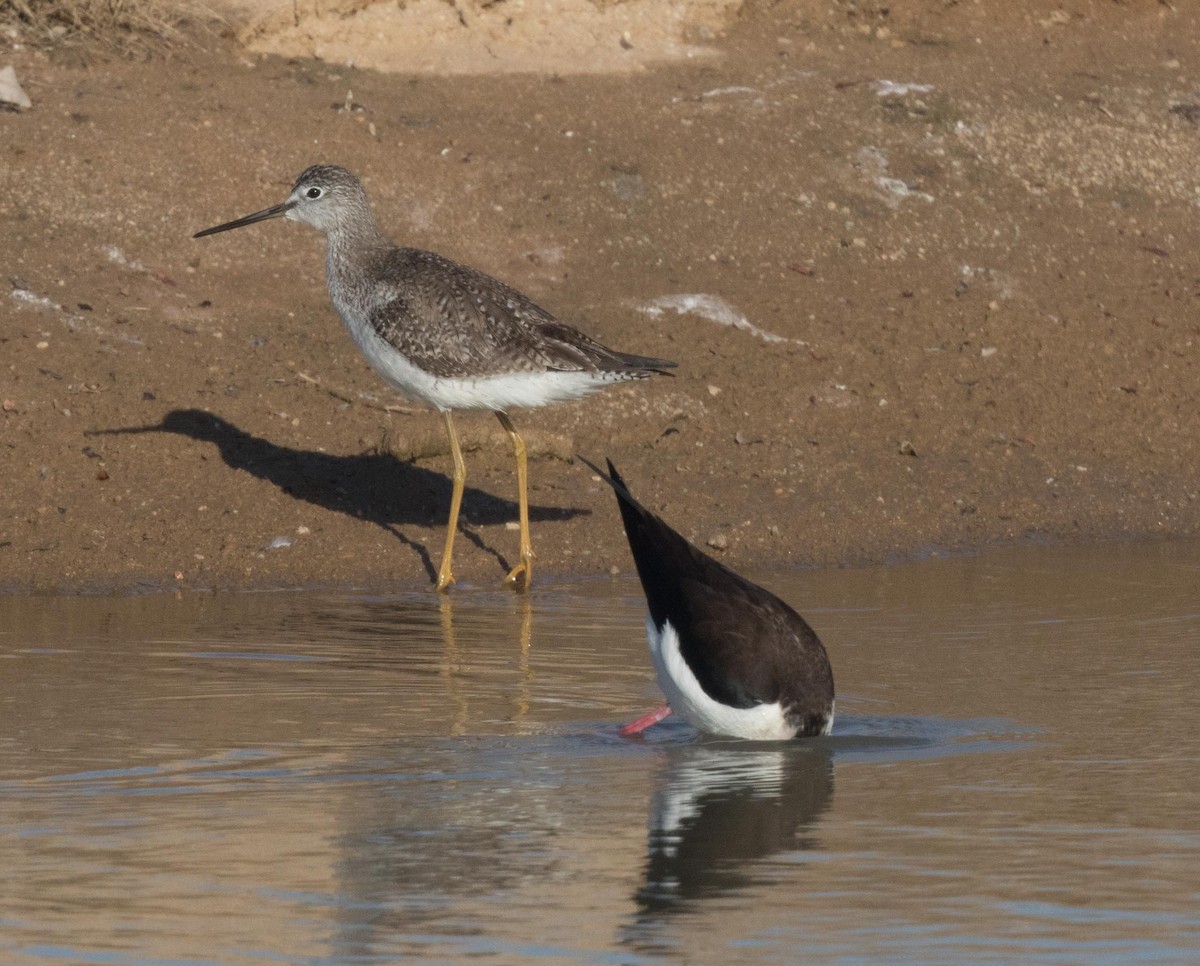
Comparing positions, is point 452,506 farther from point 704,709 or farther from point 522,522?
point 704,709

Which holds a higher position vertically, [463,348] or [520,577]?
[463,348]

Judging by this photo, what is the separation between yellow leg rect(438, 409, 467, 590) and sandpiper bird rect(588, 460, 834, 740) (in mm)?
2685

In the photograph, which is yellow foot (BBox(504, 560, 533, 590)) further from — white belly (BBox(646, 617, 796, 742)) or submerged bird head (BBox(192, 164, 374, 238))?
white belly (BBox(646, 617, 796, 742))

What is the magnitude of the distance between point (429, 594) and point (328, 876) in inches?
170

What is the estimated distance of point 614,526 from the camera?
10359 mm

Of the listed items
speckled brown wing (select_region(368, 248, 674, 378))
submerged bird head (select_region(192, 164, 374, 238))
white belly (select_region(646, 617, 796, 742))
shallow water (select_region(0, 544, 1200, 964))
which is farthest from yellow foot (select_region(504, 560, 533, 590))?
white belly (select_region(646, 617, 796, 742))

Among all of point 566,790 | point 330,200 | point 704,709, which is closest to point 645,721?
point 704,709

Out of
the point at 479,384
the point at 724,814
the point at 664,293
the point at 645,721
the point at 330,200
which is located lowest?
the point at 724,814

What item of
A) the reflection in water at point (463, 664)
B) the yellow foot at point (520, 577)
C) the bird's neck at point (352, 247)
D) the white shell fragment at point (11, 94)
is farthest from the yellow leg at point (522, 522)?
the white shell fragment at point (11, 94)

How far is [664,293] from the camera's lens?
12.6 meters

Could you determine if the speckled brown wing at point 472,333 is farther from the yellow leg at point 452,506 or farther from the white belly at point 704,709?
the white belly at point 704,709

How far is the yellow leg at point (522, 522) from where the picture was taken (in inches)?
380

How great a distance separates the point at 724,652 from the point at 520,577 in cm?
315

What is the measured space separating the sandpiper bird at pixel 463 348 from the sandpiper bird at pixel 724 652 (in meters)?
2.70
